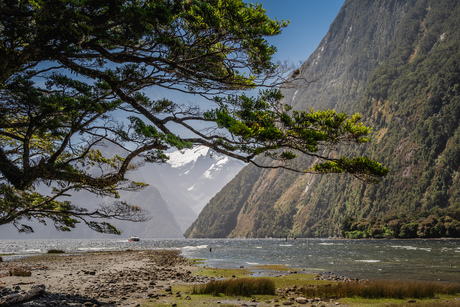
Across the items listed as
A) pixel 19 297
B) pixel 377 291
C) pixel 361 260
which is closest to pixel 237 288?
pixel 377 291

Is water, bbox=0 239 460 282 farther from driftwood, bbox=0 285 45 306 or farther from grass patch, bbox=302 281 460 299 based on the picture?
driftwood, bbox=0 285 45 306

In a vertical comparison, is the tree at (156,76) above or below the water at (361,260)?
above

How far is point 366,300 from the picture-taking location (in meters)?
12.0

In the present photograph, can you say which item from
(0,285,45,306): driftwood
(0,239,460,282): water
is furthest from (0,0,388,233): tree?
(0,239,460,282): water

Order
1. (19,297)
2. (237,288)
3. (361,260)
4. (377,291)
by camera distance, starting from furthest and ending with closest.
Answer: (361,260) < (377,291) < (237,288) < (19,297)

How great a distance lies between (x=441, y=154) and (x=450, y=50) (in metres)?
84.6

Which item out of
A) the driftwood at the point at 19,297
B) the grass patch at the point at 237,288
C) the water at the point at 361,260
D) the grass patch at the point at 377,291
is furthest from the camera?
the water at the point at 361,260

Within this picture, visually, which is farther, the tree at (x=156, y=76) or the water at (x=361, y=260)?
the water at (x=361, y=260)

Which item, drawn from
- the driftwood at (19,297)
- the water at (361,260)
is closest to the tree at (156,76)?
the driftwood at (19,297)

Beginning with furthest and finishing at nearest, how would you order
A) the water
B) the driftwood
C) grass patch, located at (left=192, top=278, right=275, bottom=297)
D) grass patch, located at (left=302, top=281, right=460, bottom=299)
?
the water
grass patch, located at (left=302, top=281, right=460, bottom=299)
grass patch, located at (left=192, top=278, right=275, bottom=297)
the driftwood

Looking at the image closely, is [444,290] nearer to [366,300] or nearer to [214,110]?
[366,300]

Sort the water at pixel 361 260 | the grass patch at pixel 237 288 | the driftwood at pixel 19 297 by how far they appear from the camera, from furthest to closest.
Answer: the water at pixel 361 260, the grass patch at pixel 237 288, the driftwood at pixel 19 297

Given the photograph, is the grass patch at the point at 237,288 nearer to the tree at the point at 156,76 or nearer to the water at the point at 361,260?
the tree at the point at 156,76

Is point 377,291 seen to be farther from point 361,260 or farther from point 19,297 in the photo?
point 361,260
